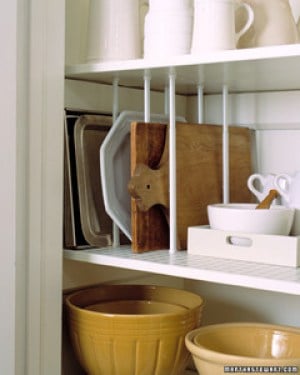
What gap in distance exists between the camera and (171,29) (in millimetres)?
1229

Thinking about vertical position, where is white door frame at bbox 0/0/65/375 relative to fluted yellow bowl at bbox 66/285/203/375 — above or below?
above

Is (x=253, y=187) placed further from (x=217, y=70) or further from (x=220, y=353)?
(x=220, y=353)

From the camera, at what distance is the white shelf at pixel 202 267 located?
3.43 ft

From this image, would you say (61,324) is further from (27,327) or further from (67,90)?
(67,90)

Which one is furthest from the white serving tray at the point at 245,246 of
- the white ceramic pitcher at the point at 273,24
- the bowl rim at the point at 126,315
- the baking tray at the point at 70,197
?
the white ceramic pitcher at the point at 273,24

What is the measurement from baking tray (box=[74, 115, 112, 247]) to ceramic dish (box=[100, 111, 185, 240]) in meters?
0.05

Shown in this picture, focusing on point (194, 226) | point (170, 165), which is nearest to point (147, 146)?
point (170, 165)

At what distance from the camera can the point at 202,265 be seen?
1149mm

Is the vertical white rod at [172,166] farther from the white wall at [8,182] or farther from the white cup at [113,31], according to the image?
the white wall at [8,182]

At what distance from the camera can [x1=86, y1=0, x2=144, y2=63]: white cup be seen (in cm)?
130

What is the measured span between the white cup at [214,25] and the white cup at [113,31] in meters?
0.16

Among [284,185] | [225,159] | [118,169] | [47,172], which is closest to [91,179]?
[118,169]

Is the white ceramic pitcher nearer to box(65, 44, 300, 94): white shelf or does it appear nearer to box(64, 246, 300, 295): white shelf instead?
box(65, 44, 300, 94): white shelf

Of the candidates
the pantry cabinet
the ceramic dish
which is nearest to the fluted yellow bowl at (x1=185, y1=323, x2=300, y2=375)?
the pantry cabinet
